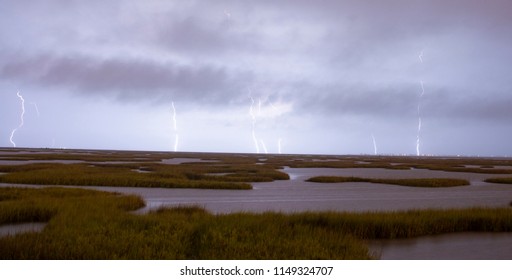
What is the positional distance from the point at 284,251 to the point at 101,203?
10.6 meters

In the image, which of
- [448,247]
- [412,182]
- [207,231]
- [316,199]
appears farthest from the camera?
[412,182]

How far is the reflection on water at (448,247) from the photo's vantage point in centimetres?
1203

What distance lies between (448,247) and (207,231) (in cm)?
841

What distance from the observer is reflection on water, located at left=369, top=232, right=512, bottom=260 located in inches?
474

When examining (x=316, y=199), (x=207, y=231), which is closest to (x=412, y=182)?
(x=316, y=199)

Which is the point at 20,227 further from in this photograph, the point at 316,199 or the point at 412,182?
the point at 412,182

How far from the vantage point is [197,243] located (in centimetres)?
1111

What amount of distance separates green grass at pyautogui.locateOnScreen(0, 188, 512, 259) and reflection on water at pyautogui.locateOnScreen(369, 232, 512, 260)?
2.08ft

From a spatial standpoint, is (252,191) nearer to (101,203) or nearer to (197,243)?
(101,203)

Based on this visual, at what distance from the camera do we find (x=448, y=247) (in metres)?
13.1

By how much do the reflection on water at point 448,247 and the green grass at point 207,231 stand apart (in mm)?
634

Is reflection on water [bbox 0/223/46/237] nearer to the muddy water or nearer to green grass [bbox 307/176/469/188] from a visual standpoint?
the muddy water

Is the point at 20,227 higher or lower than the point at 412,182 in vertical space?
lower

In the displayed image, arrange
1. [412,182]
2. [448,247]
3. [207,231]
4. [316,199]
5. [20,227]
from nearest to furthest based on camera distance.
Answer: [207,231] < [448,247] < [20,227] < [316,199] < [412,182]
